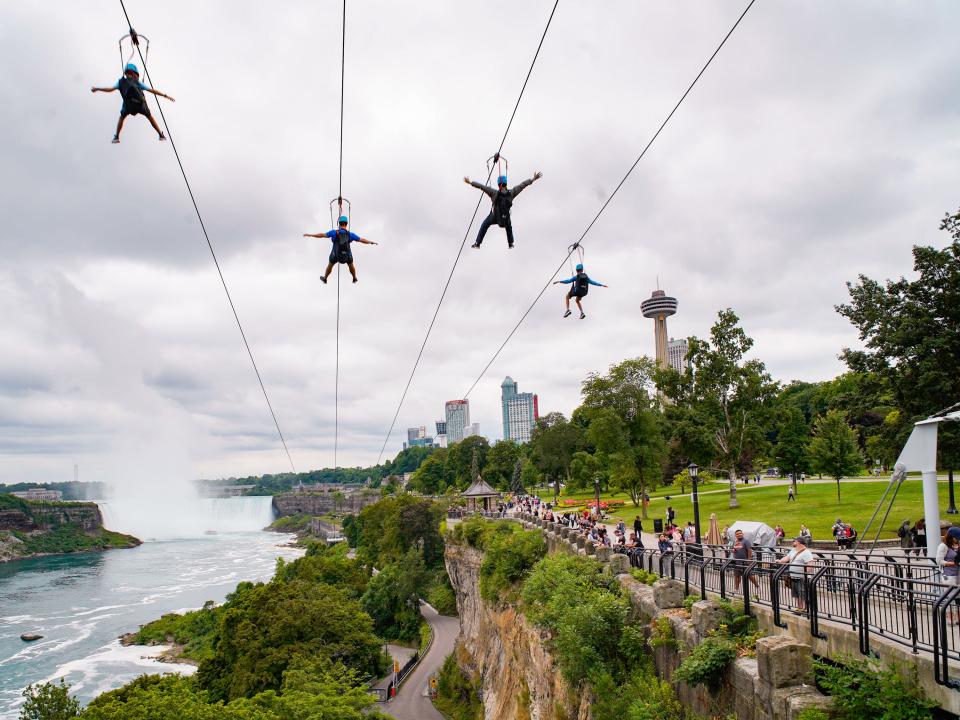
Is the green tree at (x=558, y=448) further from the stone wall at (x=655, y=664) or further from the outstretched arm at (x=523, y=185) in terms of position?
the outstretched arm at (x=523, y=185)

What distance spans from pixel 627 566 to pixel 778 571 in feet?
26.2

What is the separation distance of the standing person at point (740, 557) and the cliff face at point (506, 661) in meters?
5.11

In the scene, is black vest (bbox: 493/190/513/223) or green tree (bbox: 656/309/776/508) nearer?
black vest (bbox: 493/190/513/223)

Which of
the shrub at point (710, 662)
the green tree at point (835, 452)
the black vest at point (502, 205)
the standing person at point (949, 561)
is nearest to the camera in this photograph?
the standing person at point (949, 561)

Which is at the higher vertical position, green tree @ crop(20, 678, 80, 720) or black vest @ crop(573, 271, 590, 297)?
black vest @ crop(573, 271, 590, 297)

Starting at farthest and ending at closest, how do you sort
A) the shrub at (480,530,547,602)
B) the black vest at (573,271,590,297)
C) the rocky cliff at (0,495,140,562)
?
the rocky cliff at (0,495,140,562) < the shrub at (480,530,547,602) < the black vest at (573,271,590,297)

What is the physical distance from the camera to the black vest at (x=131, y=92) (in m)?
8.95

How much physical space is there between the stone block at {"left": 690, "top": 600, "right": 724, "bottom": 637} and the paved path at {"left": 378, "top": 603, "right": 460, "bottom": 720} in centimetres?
2854

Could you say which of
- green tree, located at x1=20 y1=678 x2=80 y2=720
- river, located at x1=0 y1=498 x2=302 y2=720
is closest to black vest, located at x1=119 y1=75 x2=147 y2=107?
green tree, located at x1=20 y1=678 x2=80 y2=720

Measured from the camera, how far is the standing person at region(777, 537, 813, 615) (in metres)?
10.0

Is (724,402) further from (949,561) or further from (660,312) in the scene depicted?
(660,312)

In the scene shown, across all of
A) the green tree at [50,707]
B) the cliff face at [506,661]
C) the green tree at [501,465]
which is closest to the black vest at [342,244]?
the cliff face at [506,661]

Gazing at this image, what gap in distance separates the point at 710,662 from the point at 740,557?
3571 millimetres

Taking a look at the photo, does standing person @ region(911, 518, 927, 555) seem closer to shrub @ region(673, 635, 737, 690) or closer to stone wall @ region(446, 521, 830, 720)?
stone wall @ region(446, 521, 830, 720)
